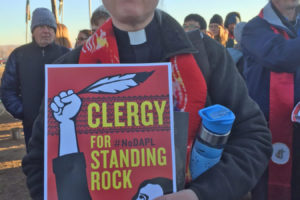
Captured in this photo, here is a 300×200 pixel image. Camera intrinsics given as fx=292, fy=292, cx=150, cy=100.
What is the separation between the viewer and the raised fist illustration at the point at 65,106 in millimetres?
832

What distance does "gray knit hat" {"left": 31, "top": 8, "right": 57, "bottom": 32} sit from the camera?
3.15m

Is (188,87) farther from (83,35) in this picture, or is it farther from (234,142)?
(83,35)

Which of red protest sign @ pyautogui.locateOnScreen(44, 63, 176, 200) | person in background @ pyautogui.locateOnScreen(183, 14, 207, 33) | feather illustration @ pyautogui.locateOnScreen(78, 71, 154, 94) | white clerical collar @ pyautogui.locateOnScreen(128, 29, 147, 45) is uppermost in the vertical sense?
person in background @ pyautogui.locateOnScreen(183, 14, 207, 33)

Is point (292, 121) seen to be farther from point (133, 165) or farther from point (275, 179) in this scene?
point (133, 165)

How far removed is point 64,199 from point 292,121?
146 centimetres

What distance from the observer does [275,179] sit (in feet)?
6.22

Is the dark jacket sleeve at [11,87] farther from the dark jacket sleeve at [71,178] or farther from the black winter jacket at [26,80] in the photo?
the dark jacket sleeve at [71,178]

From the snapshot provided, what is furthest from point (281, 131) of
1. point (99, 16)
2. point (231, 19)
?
point (231, 19)

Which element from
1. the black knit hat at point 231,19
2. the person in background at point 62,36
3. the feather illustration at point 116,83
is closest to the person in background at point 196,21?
the black knit hat at point 231,19

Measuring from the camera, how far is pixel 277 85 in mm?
1790

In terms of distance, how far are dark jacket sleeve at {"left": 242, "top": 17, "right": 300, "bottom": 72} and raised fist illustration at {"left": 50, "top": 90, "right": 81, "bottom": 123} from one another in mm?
1274

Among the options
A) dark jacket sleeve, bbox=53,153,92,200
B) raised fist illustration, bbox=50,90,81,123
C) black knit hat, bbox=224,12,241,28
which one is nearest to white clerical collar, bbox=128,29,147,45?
raised fist illustration, bbox=50,90,81,123

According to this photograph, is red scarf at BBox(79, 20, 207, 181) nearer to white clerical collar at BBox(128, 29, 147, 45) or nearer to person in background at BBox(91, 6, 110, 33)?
white clerical collar at BBox(128, 29, 147, 45)

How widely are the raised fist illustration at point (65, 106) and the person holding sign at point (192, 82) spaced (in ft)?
0.51
